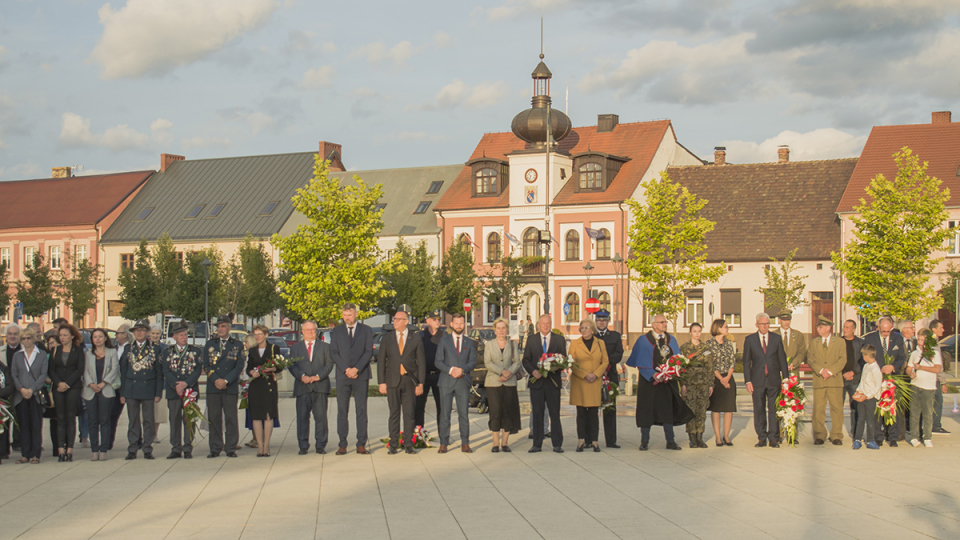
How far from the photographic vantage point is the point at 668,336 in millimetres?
14641

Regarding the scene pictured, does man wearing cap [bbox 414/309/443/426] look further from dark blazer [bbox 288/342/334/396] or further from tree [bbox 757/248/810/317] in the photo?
tree [bbox 757/248/810/317]

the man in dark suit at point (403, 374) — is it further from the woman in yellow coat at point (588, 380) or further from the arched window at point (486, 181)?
the arched window at point (486, 181)

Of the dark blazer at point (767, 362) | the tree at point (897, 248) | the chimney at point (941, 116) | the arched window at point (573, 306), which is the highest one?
the chimney at point (941, 116)

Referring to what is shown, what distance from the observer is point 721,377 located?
14.5m

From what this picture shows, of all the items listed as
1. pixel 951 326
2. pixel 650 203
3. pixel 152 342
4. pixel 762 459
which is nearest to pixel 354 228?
pixel 650 203

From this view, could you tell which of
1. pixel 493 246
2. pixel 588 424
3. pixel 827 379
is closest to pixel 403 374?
pixel 588 424

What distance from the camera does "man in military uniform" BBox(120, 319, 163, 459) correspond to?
44.7 feet

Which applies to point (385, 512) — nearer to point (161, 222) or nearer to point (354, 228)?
point (354, 228)

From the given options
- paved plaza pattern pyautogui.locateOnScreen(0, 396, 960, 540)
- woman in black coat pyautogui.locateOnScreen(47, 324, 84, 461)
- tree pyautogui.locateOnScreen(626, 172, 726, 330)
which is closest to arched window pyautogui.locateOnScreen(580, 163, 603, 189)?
tree pyautogui.locateOnScreen(626, 172, 726, 330)

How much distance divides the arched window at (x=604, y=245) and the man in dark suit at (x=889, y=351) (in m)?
38.4

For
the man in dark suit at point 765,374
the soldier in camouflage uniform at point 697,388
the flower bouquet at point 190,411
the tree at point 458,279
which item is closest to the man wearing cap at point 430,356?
the flower bouquet at point 190,411

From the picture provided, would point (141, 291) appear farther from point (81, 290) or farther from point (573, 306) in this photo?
point (573, 306)

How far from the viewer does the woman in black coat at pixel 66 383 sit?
13.4 m

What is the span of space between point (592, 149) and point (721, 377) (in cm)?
4358
